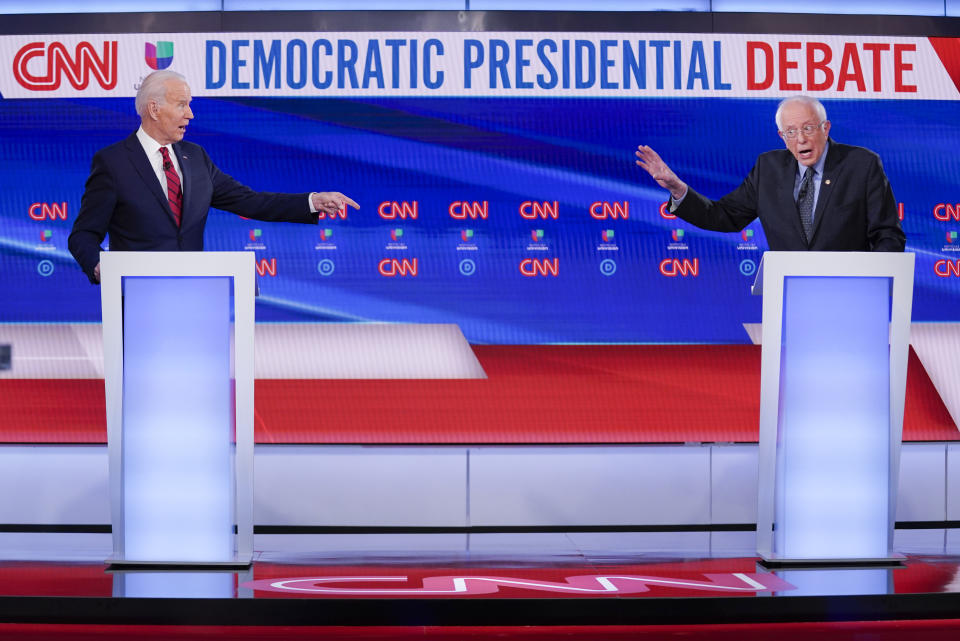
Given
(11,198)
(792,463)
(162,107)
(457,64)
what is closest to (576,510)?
(792,463)

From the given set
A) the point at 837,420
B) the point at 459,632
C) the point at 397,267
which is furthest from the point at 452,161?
the point at 459,632

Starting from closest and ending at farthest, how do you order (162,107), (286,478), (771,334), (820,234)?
1. (771,334)
2. (162,107)
3. (820,234)
4. (286,478)

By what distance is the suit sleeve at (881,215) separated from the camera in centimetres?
309

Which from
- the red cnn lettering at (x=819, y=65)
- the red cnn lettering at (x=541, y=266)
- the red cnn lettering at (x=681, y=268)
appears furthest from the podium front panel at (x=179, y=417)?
the red cnn lettering at (x=819, y=65)

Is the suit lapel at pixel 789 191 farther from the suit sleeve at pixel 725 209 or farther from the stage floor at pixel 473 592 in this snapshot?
the stage floor at pixel 473 592

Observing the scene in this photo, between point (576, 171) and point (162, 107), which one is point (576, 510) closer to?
point (576, 171)

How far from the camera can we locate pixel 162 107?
2.98 meters

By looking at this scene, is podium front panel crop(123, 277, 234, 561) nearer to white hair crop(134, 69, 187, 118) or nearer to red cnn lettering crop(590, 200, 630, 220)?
white hair crop(134, 69, 187, 118)

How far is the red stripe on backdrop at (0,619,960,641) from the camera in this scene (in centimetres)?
212

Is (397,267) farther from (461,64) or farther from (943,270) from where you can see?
(943,270)

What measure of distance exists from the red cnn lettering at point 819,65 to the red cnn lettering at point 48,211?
3639 mm

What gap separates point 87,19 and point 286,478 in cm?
239

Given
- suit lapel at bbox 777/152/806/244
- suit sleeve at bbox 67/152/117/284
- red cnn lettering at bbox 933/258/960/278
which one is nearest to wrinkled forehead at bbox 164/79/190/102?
suit sleeve at bbox 67/152/117/284

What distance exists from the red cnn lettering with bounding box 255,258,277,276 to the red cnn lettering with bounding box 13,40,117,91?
1.10 metres
